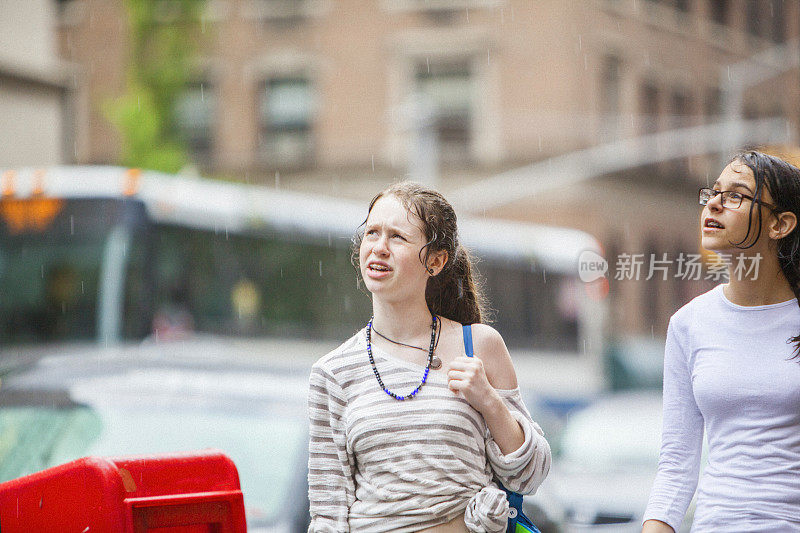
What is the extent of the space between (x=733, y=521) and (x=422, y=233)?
1.03 meters

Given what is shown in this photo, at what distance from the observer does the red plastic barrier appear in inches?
110

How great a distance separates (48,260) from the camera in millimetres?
11344

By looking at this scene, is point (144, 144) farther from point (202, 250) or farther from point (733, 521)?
point (733, 521)

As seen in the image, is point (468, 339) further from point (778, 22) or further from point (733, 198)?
point (778, 22)

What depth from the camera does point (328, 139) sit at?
3362 cm

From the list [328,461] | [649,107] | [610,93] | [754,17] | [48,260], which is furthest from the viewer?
[754,17]

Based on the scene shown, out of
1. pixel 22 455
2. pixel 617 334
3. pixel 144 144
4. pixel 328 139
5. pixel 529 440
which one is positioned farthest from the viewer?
pixel 328 139

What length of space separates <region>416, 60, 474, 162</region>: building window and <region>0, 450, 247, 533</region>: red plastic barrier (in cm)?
2969

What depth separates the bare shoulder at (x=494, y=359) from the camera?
9.21 ft

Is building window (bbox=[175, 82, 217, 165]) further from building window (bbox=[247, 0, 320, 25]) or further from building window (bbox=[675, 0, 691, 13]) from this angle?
building window (bbox=[675, 0, 691, 13])

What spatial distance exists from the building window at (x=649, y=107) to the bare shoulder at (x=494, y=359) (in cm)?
3292

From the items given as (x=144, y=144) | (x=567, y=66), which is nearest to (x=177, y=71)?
(x=144, y=144)

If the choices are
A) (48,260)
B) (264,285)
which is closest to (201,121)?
(264,285)

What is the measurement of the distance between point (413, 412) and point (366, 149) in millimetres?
30788
